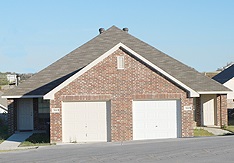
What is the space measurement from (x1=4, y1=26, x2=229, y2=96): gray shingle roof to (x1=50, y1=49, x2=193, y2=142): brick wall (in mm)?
4083

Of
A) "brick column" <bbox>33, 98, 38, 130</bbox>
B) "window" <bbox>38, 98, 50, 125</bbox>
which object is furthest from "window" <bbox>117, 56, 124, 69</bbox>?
"brick column" <bbox>33, 98, 38, 130</bbox>

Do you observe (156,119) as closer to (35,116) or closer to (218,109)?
(218,109)

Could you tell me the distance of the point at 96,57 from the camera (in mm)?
27531

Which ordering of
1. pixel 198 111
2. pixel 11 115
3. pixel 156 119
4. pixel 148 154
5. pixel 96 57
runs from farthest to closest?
pixel 198 111 → pixel 96 57 → pixel 11 115 → pixel 156 119 → pixel 148 154

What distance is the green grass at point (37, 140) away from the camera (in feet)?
70.6

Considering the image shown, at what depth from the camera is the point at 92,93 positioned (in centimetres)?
2189

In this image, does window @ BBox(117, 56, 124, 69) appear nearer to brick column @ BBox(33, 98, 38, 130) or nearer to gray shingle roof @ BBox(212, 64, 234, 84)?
brick column @ BBox(33, 98, 38, 130)

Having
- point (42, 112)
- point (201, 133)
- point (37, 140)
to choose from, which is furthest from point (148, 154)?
point (42, 112)

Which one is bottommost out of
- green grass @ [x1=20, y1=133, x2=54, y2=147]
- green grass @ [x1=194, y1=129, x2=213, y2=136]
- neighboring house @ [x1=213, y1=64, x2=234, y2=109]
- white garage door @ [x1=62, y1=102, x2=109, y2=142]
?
green grass @ [x1=20, y1=133, x2=54, y2=147]

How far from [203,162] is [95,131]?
9209 millimetres

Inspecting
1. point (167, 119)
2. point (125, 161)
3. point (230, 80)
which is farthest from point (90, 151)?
point (230, 80)

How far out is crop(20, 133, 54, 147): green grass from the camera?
2151 centimetres

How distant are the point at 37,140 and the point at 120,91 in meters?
4.94

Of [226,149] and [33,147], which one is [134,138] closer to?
[33,147]
